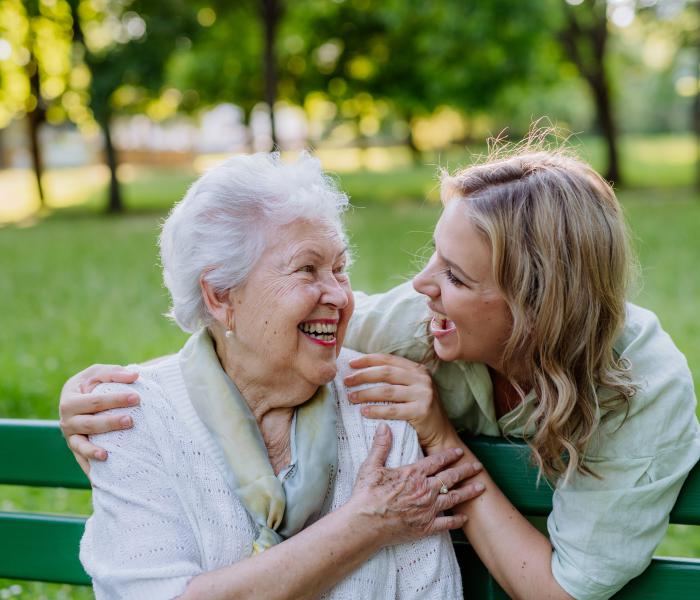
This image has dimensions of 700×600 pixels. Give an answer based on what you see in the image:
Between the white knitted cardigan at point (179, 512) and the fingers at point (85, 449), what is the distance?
0.08ft

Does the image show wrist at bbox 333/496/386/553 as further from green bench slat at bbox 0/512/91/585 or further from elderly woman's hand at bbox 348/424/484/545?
green bench slat at bbox 0/512/91/585

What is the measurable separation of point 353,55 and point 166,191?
9807 millimetres

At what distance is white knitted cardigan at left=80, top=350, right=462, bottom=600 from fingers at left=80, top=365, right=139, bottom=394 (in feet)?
0.06

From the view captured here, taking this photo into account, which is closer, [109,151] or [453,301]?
[453,301]

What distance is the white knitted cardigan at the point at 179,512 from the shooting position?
6.73 ft

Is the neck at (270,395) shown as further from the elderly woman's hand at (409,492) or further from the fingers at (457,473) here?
the fingers at (457,473)

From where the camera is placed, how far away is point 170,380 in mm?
2322

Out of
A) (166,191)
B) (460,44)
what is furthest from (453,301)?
(166,191)

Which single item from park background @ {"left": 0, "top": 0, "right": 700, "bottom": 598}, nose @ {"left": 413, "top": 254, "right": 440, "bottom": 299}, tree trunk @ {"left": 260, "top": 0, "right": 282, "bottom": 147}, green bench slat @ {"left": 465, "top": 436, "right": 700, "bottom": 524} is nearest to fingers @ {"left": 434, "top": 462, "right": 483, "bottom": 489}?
green bench slat @ {"left": 465, "top": 436, "right": 700, "bottom": 524}

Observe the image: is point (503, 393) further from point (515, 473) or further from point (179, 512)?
point (179, 512)

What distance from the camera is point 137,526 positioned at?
2.07 m

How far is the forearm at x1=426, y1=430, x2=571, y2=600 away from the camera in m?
2.12

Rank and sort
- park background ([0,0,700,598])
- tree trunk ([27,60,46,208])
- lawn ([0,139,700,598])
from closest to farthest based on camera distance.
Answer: lawn ([0,139,700,598]) → park background ([0,0,700,598]) → tree trunk ([27,60,46,208])

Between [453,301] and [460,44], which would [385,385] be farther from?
[460,44]
